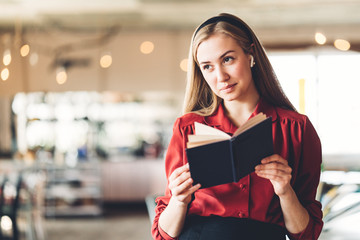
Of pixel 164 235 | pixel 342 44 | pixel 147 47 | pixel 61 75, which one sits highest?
pixel 147 47

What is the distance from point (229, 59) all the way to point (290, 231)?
539 mm

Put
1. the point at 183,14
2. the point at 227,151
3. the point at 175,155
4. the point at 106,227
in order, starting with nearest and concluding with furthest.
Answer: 1. the point at 227,151
2. the point at 175,155
3. the point at 106,227
4. the point at 183,14

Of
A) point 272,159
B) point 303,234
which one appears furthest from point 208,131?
point 303,234

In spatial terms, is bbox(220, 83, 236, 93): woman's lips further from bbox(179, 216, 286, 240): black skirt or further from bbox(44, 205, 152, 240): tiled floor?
bbox(44, 205, 152, 240): tiled floor

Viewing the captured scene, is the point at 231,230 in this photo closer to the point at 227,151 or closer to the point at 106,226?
the point at 227,151

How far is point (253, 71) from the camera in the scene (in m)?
1.29

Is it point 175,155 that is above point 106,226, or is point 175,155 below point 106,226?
above

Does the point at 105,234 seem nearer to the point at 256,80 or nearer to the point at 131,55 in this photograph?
the point at 131,55

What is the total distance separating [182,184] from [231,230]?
21 centimetres

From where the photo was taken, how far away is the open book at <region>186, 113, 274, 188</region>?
1.00 meters

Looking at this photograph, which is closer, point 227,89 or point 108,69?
point 227,89

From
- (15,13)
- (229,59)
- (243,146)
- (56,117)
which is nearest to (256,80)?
(229,59)

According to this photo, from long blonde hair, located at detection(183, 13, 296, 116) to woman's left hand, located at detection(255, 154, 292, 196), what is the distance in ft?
0.88

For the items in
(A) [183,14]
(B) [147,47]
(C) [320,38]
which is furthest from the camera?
(B) [147,47]
